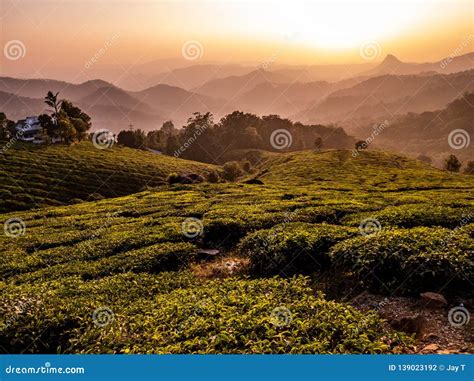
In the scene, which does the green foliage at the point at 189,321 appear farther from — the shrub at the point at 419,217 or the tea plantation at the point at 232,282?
the shrub at the point at 419,217

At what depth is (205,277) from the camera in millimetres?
20828

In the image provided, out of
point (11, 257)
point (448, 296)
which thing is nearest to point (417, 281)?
point (448, 296)

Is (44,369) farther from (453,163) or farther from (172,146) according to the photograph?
(172,146)

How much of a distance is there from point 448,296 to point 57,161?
9702 cm

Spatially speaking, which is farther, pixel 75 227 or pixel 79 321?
pixel 75 227

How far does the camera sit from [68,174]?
286 ft

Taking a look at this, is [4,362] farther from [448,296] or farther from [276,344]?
[448,296]
